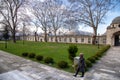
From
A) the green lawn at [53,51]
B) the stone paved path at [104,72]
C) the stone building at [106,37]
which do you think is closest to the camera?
the stone paved path at [104,72]

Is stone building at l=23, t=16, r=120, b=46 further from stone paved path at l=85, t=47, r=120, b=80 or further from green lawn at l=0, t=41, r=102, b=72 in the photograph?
stone paved path at l=85, t=47, r=120, b=80

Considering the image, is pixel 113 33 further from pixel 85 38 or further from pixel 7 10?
pixel 7 10

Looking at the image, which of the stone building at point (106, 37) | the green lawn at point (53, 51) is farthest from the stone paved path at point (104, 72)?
the stone building at point (106, 37)

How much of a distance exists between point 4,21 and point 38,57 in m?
33.5

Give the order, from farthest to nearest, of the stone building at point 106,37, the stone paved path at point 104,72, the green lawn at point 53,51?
the stone building at point 106,37, the green lawn at point 53,51, the stone paved path at point 104,72

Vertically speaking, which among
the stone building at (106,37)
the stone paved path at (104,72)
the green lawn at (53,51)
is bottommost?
the stone paved path at (104,72)

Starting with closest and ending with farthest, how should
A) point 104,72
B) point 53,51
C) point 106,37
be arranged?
point 104,72 → point 53,51 → point 106,37

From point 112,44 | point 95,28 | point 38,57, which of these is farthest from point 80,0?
point 38,57

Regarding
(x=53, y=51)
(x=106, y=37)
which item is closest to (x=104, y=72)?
(x=53, y=51)

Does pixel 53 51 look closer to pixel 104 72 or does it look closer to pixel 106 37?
pixel 104 72

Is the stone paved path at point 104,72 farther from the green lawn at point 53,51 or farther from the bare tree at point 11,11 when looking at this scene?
the bare tree at point 11,11

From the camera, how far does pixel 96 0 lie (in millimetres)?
28172

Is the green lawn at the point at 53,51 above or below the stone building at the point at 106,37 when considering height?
below

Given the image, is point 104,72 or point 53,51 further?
point 53,51
